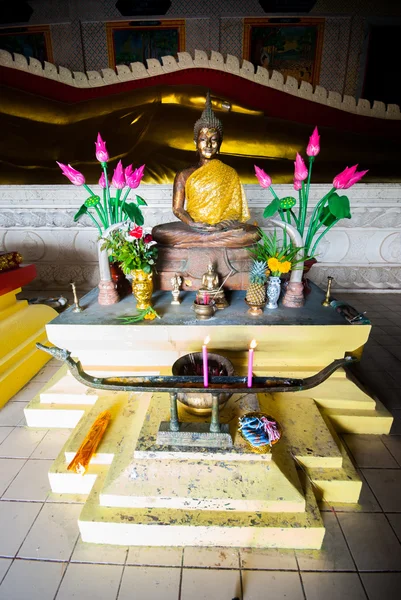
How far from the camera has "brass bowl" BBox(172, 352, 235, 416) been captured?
181cm

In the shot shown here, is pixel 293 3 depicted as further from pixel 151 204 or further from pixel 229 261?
pixel 229 261

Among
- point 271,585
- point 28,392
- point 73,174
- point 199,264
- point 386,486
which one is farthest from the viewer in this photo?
point 199,264

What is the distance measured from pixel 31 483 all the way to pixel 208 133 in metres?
3.11

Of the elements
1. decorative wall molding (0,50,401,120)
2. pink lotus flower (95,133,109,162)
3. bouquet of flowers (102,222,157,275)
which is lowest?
bouquet of flowers (102,222,157,275)

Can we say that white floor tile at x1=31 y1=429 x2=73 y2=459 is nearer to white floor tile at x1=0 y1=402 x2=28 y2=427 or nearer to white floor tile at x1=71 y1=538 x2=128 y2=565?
white floor tile at x1=0 y1=402 x2=28 y2=427

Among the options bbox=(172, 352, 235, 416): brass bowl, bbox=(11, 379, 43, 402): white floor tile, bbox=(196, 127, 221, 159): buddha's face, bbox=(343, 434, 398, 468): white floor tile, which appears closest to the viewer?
bbox=(172, 352, 235, 416): brass bowl

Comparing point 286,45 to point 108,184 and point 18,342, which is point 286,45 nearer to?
point 108,184

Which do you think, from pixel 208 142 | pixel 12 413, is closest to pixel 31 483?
pixel 12 413

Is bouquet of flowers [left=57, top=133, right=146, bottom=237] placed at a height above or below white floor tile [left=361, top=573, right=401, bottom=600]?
above

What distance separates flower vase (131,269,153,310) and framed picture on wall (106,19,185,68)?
5.03m

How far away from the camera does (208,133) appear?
10.0ft

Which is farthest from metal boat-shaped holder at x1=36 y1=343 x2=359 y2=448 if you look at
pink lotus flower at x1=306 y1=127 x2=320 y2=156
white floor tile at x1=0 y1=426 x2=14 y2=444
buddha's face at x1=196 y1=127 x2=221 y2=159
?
buddha's face at x1=196 y1=127 x2=221 y2=159

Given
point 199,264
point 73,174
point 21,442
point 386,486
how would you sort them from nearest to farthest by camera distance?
point 386,486
point 21,442
point 73,174
point 199,264

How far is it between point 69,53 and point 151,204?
3.20m
